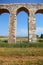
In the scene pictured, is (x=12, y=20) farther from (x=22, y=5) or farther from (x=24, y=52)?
(x=24, y=52)

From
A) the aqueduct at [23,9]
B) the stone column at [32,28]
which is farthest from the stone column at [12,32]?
the stone column at [32,28]

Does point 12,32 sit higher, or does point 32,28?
point 32,28

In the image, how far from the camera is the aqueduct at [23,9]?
2111 centimetres

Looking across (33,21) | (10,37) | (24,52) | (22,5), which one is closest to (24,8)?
(22,5)

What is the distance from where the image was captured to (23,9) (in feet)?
71.7

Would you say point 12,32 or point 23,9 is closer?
point 12,32

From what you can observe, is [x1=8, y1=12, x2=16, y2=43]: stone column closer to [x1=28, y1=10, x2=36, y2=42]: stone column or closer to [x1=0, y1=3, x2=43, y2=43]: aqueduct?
[x1=0, y1=3, x2=43, y2=43]: aqueduct

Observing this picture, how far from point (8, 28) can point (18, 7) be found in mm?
2904

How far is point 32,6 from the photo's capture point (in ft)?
70.5

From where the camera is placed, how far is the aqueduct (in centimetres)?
2111

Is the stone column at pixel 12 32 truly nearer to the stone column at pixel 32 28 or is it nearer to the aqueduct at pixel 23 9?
the aqueduct at pixel 23 9

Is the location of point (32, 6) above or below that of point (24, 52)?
above

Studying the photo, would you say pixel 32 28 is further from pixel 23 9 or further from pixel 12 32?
pixel 23 9

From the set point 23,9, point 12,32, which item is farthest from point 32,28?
point 23,9
